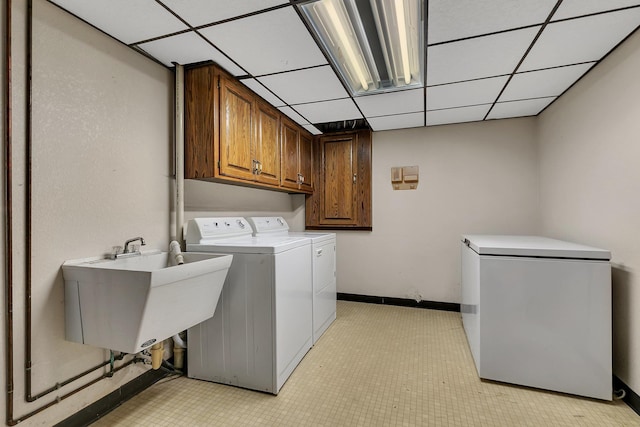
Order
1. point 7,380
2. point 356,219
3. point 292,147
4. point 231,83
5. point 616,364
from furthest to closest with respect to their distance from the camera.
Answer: point 356,219 → point 292,147 → point 231,83 → point 616,364 → point 7,380

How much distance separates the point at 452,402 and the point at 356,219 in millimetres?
2158

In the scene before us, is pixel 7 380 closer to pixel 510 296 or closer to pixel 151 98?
pixel 151 98

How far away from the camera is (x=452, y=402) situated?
170 centimetres

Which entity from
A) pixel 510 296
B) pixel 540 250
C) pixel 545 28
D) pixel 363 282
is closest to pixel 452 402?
pixel 510 296

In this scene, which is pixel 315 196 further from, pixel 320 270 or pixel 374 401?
pixel 374 401

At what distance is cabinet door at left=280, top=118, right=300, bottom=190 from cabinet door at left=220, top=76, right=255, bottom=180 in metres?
0.58

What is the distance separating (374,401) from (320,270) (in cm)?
110

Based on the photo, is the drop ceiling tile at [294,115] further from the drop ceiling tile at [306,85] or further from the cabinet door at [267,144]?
the drop ceiling tile at [306,85]

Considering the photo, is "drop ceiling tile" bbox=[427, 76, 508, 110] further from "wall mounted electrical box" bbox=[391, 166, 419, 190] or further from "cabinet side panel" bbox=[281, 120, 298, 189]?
"cabinet side panel" bbox=[281, 120, 298, 189]

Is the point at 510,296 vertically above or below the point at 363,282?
above

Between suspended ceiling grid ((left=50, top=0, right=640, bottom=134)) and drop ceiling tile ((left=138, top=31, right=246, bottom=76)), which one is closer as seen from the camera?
suspended ceiling grid ((left=50, top=0, right=640, bottom=134))

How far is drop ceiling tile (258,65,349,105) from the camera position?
204 cm

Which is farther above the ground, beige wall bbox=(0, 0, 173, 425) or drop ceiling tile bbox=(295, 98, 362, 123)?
drop ceiling tile bbox=(295, 98, 362, 123)

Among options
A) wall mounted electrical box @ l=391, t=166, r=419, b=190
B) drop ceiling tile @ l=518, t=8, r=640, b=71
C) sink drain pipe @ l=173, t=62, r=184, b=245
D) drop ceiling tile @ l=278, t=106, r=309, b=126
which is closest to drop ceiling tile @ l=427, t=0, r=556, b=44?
drop ceiling tile @ l=518, t=8, r=640, b=71
